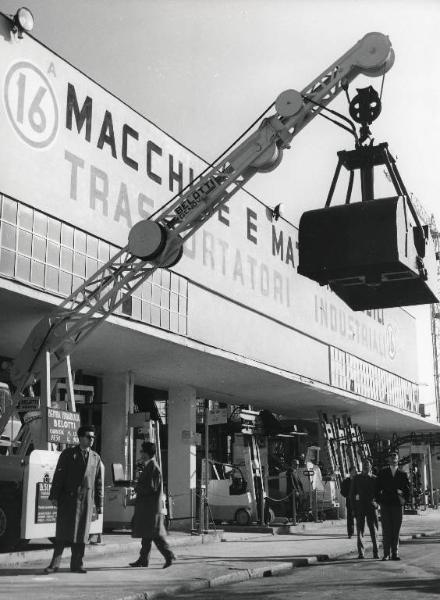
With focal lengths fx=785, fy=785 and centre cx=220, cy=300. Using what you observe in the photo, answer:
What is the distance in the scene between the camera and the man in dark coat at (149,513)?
11.3 m

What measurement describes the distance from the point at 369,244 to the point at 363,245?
7cm

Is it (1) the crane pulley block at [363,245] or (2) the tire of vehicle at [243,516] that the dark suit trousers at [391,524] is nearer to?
(1) the crane pulley block at [363,245]

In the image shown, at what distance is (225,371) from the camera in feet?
75.3

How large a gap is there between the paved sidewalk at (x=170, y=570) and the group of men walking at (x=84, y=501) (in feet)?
0.92

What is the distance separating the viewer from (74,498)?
10711 mm

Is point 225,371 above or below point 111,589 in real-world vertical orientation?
above

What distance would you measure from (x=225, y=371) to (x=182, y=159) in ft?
21.1

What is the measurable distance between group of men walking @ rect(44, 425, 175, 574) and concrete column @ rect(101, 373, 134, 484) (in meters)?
9.47

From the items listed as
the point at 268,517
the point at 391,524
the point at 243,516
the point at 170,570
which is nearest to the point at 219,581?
the point at 170,570

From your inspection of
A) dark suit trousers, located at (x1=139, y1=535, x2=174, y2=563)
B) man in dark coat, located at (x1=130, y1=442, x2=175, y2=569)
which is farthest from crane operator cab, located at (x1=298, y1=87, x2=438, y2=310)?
dark suit trousers, located at (x1=139, y1=535, x2=174, y2=563)

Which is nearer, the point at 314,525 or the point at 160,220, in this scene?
the point at 160,220

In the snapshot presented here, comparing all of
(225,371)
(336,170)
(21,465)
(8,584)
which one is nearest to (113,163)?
(225,371)

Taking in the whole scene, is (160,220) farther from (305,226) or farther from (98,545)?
(98,545)

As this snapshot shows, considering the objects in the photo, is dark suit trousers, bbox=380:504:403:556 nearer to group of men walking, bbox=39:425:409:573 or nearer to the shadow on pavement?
the shadow on pavement
